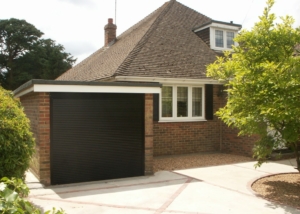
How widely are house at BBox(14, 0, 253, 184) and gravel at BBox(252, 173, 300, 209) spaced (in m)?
2.83

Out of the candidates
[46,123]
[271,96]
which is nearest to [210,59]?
[271,96]

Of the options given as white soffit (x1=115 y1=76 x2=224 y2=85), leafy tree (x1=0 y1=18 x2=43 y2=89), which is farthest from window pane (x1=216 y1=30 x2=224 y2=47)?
leafy tree (x1=0 y1=18 x2=43 y2=89)

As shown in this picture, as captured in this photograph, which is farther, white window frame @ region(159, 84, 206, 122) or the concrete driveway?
white window frame @ region(159, 84, 206, 122)

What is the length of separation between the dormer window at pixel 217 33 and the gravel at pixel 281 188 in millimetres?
8406

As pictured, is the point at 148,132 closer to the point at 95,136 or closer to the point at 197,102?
the point at 95,136

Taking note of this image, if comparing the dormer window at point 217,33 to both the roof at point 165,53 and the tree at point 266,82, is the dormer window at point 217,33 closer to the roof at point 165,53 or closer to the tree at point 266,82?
the roof at point 165,53

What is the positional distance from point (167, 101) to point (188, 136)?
63.2 inches

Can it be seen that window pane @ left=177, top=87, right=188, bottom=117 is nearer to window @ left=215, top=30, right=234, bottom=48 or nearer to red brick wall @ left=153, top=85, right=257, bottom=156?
red brick wall @ left=153, top=85, right=257, bottom=156

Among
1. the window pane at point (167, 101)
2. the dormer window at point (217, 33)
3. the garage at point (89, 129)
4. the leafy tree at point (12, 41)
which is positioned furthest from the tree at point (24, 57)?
the garage at point (89, 129)

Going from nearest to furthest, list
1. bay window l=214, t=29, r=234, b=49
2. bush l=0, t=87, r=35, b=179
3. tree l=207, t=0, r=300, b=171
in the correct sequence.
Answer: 1. bush l=0, t=87, r=35, b=179
2. tree l=207, t=0, r=300, b=171
3. bay window l=214, t=29, r=234, b=49

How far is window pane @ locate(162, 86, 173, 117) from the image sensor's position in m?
11.3

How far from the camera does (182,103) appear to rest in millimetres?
11680

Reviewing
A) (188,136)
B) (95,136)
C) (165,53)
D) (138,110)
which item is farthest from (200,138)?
(95,136)

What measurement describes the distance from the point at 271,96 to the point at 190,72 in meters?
5.95
